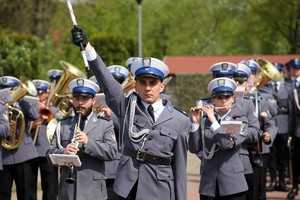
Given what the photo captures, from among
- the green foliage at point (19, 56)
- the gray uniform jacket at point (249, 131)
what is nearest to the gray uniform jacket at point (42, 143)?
the gray uniform jacket at point (249, 131)

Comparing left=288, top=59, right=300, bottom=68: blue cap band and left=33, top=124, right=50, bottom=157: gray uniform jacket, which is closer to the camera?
left=33, top=124, right=50, bottom=157: gray uniform jacket

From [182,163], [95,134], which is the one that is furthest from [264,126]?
[182,163]

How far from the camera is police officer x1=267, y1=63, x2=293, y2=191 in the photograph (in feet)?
46.5

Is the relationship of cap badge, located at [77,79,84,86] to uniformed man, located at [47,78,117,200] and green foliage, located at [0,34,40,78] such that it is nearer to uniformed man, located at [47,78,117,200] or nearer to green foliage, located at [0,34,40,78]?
uniformed man, located at [47,78,117,200]

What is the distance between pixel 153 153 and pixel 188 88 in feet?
78.2

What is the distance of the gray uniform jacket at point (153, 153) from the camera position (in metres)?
6.67

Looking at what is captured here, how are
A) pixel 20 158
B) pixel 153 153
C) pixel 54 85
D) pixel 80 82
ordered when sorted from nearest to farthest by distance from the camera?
pixel 153 153 < pixel 80 82 < pixel 20 158 < pixel 54 85

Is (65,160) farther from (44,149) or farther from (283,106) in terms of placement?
(283,106)

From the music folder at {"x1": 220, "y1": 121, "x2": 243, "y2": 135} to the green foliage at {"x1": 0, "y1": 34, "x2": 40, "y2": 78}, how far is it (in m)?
15.7

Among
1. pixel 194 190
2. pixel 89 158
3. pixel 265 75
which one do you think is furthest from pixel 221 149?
pixel 194 190

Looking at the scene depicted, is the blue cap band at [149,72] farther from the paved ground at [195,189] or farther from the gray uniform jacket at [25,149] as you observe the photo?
the paved ground at [195,189]

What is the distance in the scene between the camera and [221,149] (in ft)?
27.7

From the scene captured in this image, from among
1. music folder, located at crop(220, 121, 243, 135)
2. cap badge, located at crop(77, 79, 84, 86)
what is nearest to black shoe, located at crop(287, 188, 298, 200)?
music folder, located at crop(220, 121, 243, 135)

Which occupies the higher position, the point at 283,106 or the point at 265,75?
the point at 265,75
